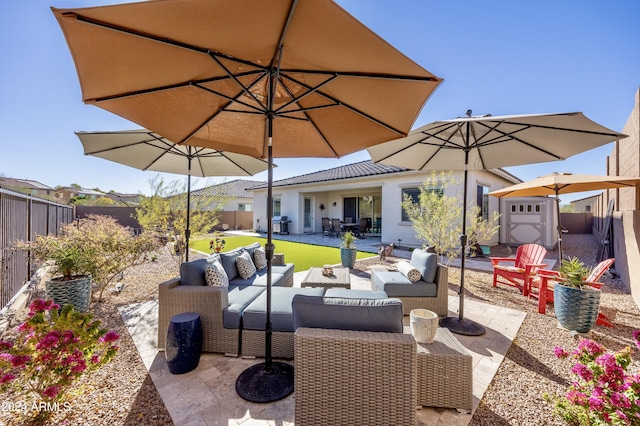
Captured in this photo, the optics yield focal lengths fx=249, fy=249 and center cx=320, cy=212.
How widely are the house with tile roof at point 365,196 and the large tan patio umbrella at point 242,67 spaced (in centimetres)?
815

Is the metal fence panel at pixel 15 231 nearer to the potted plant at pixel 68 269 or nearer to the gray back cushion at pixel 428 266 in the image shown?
the potted plant at pixel 68 269

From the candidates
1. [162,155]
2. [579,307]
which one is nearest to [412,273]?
[579,307]

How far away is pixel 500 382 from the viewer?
2.65 m

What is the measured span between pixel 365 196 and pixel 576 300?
12817 millimetres

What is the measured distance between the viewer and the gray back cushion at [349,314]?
2100 millimetres

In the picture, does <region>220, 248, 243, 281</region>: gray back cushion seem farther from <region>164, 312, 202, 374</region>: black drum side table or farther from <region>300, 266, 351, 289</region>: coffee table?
<region>164, 312, 202, 374</region>: black drum side table

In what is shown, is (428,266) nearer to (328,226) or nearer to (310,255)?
(310,255)

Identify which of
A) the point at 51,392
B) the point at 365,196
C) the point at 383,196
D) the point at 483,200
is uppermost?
the point at 365,196

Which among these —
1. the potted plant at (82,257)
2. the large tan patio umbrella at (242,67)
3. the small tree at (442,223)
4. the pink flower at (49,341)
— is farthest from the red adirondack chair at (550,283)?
the potted plant at (82,257)

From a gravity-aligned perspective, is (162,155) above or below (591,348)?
above

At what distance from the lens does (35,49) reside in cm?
496

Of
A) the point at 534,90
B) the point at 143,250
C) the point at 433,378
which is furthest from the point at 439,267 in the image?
the point at 534,90

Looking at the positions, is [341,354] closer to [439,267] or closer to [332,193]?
[439,267]

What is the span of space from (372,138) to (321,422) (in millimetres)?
3186
